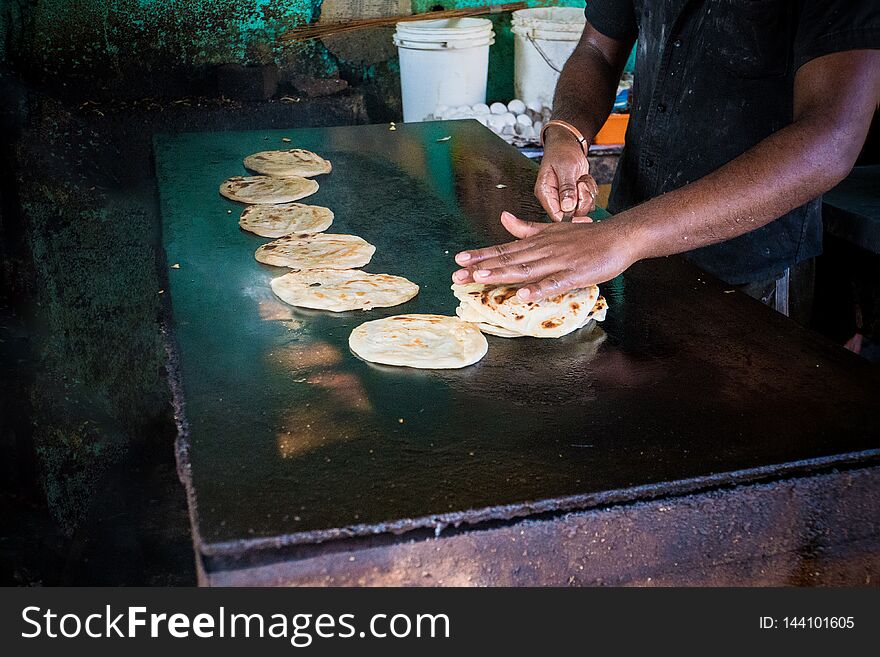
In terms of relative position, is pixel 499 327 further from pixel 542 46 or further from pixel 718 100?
pixel 542 46

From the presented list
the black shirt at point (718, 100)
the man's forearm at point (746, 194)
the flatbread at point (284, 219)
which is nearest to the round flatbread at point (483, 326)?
the man's forearm at point (746, 194)

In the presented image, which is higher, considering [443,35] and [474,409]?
[443,35]

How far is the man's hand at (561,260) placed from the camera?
6.02 ft

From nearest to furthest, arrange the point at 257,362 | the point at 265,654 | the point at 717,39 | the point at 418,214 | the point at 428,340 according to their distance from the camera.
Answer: the point at 265,654, the point at 257,362, the point at 428,340, the point at 717,39, the point at 418,214

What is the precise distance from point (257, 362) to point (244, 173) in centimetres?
154

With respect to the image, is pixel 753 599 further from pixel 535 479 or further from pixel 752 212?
pixel 752 212

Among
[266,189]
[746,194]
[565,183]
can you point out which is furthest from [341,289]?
[746,194]

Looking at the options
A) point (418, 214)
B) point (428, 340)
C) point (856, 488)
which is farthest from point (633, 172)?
point (856, 488)

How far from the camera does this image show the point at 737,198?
6.12ft

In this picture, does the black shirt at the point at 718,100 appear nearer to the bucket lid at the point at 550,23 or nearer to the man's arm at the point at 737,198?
the man's arm at the point at 737,198

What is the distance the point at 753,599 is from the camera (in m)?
1.36

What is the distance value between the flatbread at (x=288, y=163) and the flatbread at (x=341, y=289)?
0.91 m

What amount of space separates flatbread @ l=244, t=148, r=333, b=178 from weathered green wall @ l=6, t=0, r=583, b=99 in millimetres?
1642

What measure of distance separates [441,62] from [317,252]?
7.74ft
